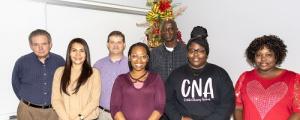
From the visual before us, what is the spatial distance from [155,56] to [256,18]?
1587 mm

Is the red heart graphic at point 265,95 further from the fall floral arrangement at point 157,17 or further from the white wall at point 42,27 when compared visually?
the white wall at point 42,27

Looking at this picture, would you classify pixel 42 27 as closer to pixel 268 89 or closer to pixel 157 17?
pixel 157 17

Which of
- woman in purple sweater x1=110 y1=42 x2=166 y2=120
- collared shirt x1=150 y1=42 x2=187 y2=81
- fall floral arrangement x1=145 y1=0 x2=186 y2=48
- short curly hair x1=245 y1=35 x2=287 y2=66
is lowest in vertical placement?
woman in purple sweater x1=110 y1=42 x2=166 y2=120

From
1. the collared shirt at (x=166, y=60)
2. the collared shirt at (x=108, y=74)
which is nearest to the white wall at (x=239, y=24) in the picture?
the collared shirt at (x=166, y=60)

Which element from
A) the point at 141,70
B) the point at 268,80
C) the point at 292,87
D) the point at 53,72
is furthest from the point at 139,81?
the point at 292,87

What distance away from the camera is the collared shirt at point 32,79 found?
2854 mm

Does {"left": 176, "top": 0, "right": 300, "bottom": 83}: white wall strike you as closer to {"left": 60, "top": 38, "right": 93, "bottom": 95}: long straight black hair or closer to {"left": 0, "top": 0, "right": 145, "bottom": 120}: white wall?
{"left": 0, "top": 0, "right": 145, "bottom": 120}: white wall

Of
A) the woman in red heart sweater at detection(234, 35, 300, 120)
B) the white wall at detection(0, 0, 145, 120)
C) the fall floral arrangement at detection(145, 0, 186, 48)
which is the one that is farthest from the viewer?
the fall floral arrangement at detection(145, 0, 186, 48)

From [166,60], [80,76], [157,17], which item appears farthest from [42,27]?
[157,17]

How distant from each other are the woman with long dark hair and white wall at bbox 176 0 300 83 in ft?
7.15

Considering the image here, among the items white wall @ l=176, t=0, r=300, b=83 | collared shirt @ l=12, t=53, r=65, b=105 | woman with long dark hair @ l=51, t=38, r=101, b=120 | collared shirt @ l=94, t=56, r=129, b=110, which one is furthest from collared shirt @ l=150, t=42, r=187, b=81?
white wall @ l=176, t=0, r=300, b=83

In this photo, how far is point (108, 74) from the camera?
3051 millimetres

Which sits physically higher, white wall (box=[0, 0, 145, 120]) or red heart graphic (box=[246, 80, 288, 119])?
white wall (box=[0, 0, 145, 120])

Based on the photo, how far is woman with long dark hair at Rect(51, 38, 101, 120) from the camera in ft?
8.87
